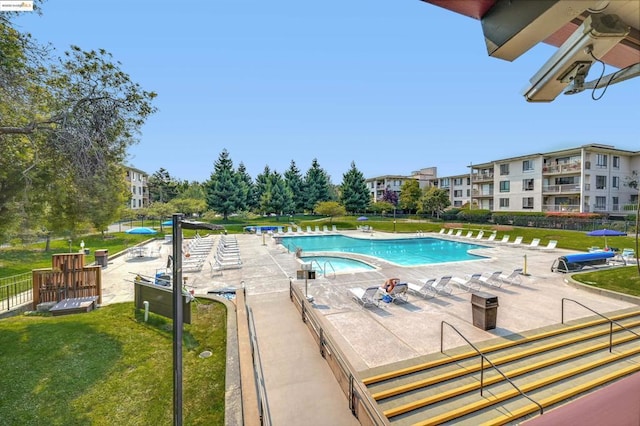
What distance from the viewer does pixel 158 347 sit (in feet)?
24.0

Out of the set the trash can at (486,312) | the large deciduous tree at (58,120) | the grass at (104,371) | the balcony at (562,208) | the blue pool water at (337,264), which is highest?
the large deciduous tree at (58,120)

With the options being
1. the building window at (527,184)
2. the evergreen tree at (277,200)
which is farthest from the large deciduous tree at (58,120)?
the building window at (527,184)

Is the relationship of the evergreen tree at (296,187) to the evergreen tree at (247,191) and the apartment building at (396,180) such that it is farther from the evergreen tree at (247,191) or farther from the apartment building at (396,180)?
the apartment building at (396,180)

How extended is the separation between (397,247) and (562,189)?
2600 centimetres

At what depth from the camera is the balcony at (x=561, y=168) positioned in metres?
35.2

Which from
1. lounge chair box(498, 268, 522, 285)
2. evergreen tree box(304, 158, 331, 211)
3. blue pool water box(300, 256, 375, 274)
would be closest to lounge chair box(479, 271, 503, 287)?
lounge chair box(498, 268, 522, 285)

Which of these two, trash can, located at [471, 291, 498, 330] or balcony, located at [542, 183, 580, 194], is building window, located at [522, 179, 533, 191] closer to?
balcony, located at [542, 183, 580, 194]

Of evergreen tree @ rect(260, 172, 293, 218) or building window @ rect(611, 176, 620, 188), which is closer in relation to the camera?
building window @ rect(611, 176, 620, 188)

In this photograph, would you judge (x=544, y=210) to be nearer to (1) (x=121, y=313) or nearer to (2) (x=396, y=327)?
(2) (x=396, y=327)

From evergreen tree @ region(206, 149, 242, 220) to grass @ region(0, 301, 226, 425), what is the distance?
41086 millimetres

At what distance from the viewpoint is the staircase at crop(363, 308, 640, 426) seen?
5.40 metres

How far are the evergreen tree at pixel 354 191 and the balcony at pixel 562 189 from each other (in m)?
27.9

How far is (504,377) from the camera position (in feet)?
16.9

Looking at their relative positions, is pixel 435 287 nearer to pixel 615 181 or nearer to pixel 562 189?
pixel 562 189
